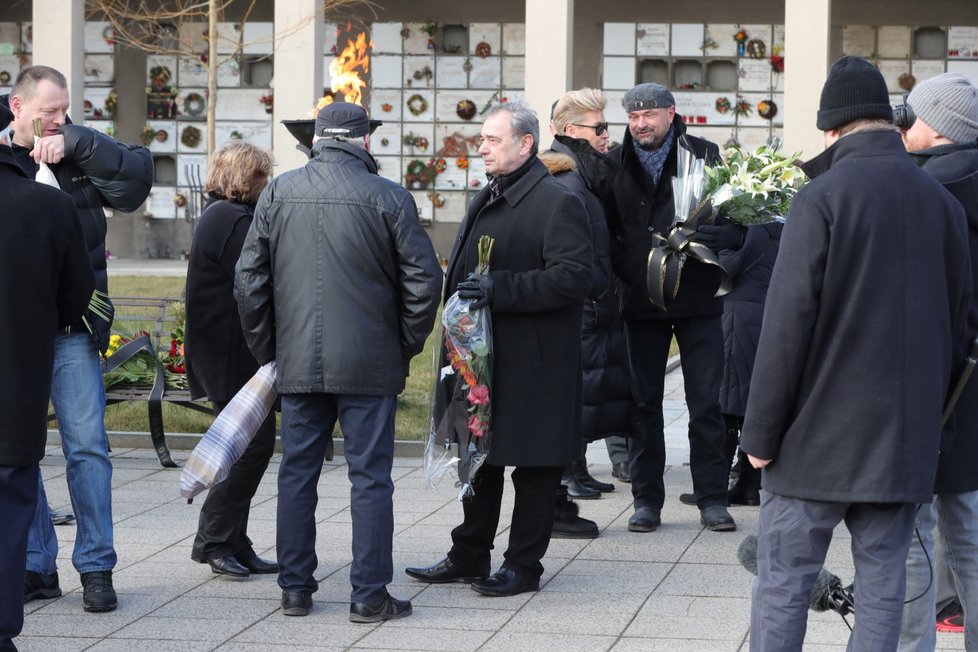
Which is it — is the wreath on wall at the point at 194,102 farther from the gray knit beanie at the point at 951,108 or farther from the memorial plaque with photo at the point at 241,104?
the gray knit beanie at the point at 951,108

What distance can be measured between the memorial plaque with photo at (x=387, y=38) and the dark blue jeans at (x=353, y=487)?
60.8ft

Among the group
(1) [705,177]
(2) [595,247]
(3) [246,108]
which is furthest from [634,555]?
(3) [246,108]

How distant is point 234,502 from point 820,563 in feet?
9.10

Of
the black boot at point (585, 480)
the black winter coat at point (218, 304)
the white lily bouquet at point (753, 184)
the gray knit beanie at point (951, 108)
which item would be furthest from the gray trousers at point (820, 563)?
the black boot at point (585, 480)

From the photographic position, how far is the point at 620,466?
27.3ft

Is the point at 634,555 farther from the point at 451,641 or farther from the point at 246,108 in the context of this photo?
the point at 246,108

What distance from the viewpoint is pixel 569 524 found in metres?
6.82

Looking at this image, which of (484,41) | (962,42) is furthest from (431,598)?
(962,42)

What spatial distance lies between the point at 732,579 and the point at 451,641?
1425 millimetres

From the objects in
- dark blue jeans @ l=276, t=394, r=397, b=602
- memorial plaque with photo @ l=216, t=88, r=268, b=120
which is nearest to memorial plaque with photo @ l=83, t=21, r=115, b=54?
memorial plaque with photo @ l=216, t=88, r=268, b=120

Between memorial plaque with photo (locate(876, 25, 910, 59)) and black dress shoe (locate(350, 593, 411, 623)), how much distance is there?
19.1 metres

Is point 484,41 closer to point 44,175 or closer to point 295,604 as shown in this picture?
point 44,175

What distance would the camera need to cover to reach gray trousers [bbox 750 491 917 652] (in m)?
3.92

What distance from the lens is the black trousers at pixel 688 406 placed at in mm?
7059
